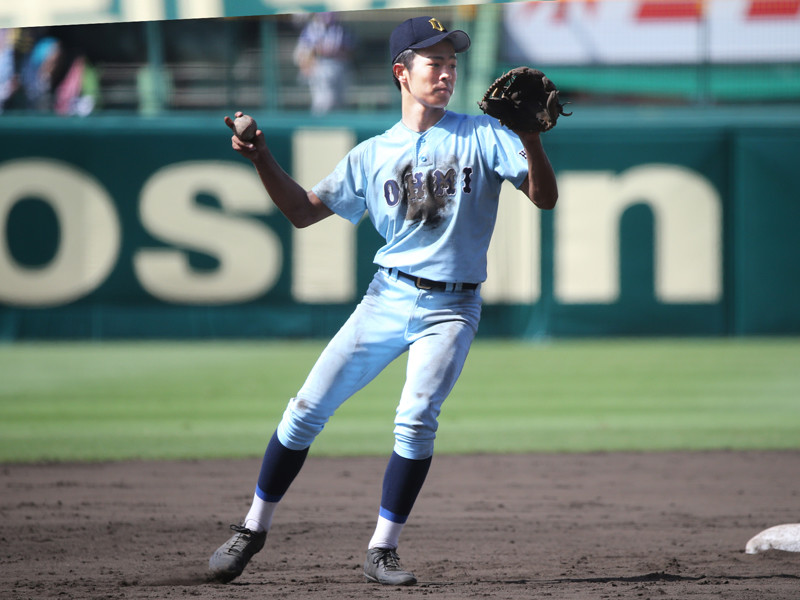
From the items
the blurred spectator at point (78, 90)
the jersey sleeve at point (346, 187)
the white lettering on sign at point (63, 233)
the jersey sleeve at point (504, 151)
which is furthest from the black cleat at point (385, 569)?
the blurred spectator at point (78, 90)

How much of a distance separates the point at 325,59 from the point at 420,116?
12.7m

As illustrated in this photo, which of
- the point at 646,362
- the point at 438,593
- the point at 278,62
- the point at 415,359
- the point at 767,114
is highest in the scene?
the point at 278,62

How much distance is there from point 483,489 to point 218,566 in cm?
243

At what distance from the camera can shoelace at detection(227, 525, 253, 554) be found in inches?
165

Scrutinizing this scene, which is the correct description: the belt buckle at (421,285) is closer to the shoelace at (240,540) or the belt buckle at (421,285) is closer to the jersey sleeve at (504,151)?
the jersey sleeve at (504,151)

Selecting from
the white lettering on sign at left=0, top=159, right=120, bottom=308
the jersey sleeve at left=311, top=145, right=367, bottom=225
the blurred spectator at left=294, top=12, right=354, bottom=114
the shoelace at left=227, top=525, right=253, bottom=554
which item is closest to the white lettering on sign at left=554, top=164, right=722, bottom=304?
the blurred spectator at left=294, top=12, right=354, bottom=114

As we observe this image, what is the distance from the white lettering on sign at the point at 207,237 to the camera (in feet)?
49.4

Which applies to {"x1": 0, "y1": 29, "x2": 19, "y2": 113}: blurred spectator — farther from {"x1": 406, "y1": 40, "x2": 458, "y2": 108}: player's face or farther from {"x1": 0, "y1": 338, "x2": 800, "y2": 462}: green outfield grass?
{"x1": 406, "y1": 40, "x2": 458, "y2": 108}: player's face

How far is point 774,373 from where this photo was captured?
37.6 feet

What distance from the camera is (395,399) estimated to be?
1005 centimetres

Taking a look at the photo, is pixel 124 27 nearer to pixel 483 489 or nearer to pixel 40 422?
pixel 40 422

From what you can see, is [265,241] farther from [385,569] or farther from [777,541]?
[385,569]

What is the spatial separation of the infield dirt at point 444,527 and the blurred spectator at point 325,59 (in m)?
10.1

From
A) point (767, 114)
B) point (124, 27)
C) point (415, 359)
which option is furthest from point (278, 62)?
point (415, 359)
